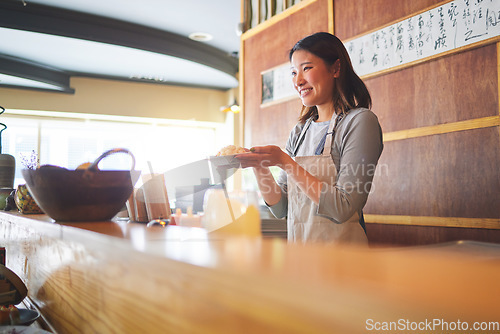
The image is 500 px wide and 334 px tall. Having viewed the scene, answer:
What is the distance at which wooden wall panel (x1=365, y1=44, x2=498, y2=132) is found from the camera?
199 centimetres

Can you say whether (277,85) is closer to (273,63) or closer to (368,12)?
(273,63)

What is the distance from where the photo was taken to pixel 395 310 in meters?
0.30

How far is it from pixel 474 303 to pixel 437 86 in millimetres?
2135

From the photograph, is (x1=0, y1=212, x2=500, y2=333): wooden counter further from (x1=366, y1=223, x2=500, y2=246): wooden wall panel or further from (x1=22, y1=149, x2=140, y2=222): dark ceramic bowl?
(x1=366, y1=223, x2=500, y2=246): wooden wall panel

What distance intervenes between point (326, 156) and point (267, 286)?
1.28 m

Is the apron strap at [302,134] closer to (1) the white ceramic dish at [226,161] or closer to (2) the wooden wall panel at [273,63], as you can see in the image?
(1) the white ceramic dish at [226,161]

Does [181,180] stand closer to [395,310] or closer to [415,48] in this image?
[395,310]

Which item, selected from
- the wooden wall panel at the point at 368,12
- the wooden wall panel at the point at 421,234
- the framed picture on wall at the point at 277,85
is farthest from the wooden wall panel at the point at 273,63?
the wooden wall panel at the point at 421,234

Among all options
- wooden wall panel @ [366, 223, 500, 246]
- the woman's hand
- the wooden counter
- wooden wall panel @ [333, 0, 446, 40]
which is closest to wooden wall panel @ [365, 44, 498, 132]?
wooden wall panel @ [333, 0, 446, 40]

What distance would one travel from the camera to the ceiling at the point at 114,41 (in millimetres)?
4715

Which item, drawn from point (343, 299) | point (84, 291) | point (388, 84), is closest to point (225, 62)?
point (388, 84)

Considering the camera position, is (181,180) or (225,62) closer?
(181,180)

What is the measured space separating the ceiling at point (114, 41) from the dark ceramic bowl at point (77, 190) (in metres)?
4.00

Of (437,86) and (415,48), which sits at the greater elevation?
(415,48)
